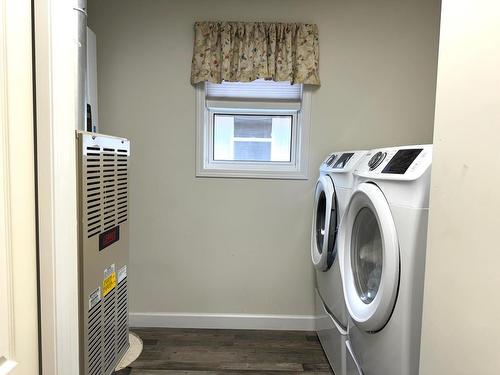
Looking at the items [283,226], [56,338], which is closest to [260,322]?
[283,226]

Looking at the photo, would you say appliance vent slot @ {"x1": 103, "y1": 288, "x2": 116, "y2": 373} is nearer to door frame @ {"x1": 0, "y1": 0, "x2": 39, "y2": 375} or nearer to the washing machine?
door frame @ {"x1": 0, "y1": 0, "x2": 39, "y2": 375}

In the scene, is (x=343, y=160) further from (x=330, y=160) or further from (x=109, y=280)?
(x=109, y=280)

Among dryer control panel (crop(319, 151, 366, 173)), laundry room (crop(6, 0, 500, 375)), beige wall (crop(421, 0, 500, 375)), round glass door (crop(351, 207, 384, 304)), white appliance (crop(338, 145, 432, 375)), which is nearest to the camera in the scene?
beige wall (crop(421, 0, 500, 375))

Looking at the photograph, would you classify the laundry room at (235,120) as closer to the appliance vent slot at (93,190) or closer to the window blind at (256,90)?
the window blind at (256,90)

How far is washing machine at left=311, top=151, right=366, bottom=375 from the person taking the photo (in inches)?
63.2

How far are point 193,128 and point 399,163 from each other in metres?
1.47

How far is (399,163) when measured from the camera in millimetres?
1092

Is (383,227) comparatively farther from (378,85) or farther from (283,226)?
(378,85)

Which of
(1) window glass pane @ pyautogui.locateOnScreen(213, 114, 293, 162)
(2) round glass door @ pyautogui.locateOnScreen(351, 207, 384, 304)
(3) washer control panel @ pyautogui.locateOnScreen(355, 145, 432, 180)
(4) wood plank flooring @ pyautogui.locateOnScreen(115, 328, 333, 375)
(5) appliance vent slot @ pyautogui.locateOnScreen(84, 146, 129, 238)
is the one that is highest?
(1) window glass pane @ pyautogui.locateOnScreen(213, 114, 293, 162)

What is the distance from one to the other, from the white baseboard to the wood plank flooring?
0.13 feet

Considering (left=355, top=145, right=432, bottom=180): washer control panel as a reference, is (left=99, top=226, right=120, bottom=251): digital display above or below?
below

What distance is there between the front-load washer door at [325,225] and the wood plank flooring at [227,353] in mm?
574

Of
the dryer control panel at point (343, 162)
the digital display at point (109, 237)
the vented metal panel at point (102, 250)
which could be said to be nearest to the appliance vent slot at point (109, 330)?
the vented metal panel at point (102, 250)

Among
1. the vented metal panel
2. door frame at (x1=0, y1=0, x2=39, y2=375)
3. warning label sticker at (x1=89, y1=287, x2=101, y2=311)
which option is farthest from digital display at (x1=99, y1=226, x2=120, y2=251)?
door frame at (x1=0, y1=0, x2=39, y2=375)
